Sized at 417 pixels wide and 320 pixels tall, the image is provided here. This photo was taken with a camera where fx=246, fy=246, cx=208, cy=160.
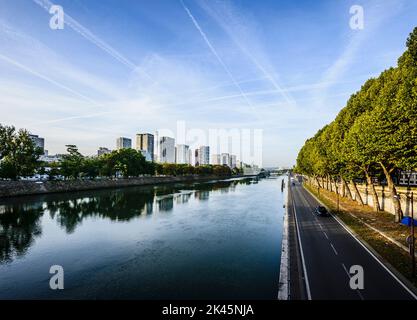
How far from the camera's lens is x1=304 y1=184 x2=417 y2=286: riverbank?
21.5m

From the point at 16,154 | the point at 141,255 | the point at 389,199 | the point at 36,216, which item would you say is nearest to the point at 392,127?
the point at 389,199

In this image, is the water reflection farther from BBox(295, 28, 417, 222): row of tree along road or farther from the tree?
BBox(295, 28, 417, 222): row of tree along road

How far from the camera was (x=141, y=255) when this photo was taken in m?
29.7

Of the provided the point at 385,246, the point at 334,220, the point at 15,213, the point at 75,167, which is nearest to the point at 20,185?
the point at 75,167

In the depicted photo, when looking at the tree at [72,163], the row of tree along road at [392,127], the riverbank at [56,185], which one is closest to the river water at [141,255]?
the row of tree along road at [392,127]

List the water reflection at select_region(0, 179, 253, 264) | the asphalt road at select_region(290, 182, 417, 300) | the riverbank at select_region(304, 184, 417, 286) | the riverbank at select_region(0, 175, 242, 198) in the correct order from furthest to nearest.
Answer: the riverbank at select_region(0, 175, 242, 198)
the water reflection at select_region(0, 179, 253, 264)
the riverbank at select_region(304, 184, 417, 286)
the asphalt road at select_region(290, 182, 417, 300)

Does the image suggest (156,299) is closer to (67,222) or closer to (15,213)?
(67,222)

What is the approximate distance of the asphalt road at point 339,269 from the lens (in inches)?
657

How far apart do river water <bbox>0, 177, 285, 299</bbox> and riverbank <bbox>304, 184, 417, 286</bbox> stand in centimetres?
996

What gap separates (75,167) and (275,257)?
3872 inches

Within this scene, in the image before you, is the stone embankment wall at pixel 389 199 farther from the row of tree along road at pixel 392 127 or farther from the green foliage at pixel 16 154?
the green foliage at pixel 16 154

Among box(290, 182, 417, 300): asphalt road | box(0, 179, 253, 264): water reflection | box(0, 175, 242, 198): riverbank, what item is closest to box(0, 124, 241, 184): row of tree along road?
box(0, 175, 242, 198): riverbank

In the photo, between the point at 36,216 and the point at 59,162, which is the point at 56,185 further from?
the point at 36,216
